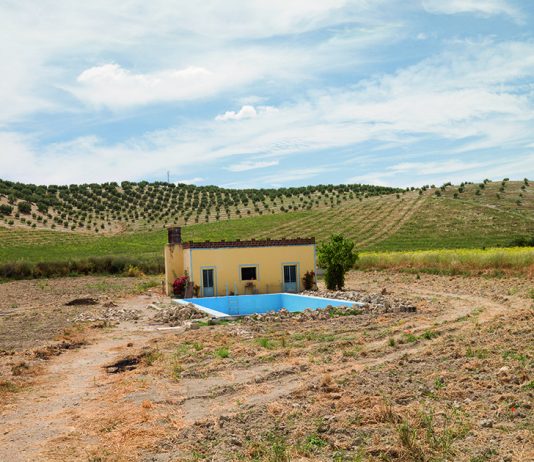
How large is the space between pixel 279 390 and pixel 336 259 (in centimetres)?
2089

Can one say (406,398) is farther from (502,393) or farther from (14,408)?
(14,408)

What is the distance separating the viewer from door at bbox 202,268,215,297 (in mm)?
30188

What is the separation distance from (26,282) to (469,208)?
46962 mm

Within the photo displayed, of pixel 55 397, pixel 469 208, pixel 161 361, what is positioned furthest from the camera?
pixel 469 208

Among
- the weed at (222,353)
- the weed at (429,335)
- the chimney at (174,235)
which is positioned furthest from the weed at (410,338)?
the chimney at (174,235)

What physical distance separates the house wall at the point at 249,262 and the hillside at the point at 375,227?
995 inches

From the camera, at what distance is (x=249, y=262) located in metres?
30.8

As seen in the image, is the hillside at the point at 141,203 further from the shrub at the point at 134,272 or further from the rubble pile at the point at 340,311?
the rubble pile at the point at 340,311

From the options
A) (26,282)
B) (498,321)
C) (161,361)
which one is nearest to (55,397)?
(161,361)

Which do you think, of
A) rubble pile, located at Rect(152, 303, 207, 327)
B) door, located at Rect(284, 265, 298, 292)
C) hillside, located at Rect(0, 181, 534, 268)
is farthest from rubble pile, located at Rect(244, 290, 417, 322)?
hillside, located at Rect(0, 181, 534, 268)

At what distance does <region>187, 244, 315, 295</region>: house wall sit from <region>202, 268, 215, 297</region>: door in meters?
0.19

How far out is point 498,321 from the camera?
16438 millimetres

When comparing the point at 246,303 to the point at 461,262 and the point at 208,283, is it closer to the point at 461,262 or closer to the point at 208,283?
the point at 208,283

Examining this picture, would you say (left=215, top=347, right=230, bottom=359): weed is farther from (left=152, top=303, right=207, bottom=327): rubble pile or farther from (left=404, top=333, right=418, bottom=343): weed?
(left=152, top=303, right=207, bottom=327): rubble pile
